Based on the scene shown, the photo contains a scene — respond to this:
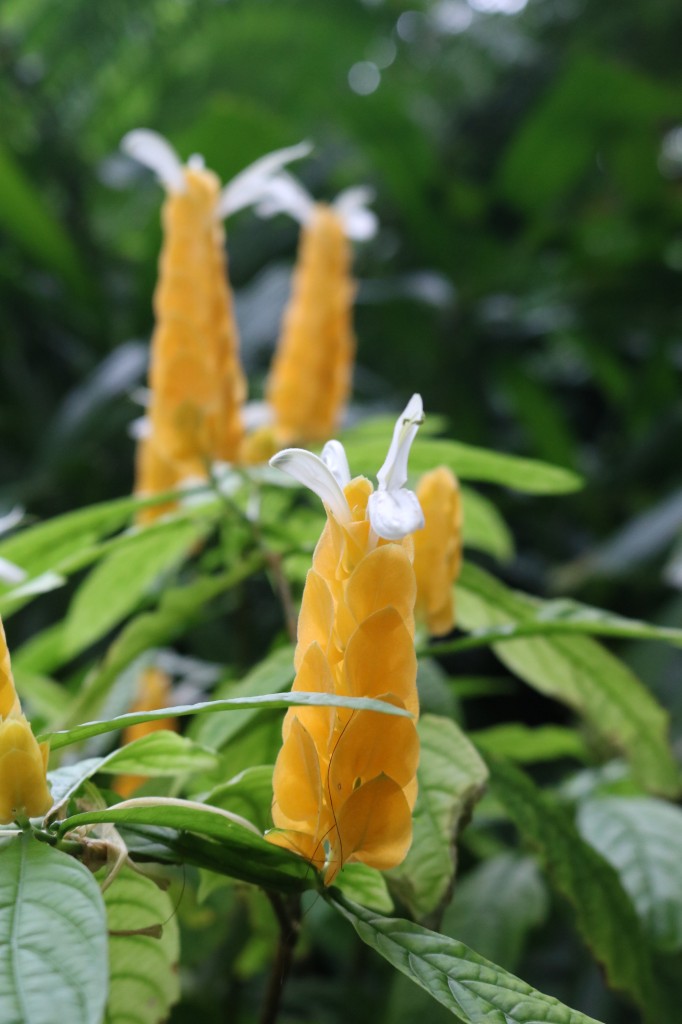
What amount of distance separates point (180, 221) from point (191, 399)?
130 millimetres

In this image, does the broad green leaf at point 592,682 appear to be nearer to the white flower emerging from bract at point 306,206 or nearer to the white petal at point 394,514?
the white petal at point 394,514

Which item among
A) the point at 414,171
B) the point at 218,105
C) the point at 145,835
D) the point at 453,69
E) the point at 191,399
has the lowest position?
the point at 145,835

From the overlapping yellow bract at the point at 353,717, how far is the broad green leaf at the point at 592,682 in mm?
270

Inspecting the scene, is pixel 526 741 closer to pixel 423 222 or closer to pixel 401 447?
pixel 401 447

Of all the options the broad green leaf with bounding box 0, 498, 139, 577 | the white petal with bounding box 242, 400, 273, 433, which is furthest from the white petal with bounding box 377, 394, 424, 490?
the white petal with bounding box 242, 400, 273, 433

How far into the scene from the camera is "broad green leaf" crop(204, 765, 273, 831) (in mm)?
379

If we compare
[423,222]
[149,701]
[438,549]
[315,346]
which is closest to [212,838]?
[438,549]

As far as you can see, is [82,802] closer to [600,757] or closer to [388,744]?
[388,744]

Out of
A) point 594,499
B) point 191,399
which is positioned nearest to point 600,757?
point 191,399

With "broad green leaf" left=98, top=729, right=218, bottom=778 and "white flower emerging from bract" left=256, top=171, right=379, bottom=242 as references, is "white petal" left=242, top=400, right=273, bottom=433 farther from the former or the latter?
"broad green leaf" left=98, top=729, right=218, bottom=778

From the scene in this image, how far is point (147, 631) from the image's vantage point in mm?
609

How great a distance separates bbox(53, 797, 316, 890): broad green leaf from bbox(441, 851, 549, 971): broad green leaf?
1.16 ft

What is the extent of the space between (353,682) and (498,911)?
1.43ft

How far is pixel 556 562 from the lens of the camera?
1564mm
